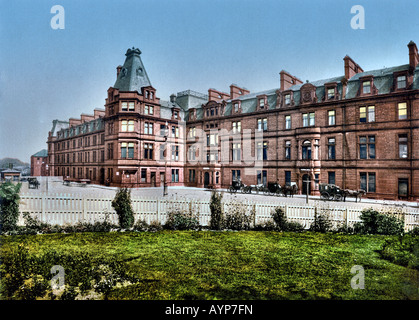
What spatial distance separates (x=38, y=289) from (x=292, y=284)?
4413 mm

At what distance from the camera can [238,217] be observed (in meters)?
9.19

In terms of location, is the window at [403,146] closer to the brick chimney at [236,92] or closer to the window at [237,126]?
the window at [237,126]

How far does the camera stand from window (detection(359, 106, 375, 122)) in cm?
1399

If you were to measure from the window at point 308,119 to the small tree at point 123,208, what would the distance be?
11.7 m

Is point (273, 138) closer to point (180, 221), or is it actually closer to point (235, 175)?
point (235, 175)

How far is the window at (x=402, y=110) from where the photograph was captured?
41.5ft

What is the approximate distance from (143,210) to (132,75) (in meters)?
6.80

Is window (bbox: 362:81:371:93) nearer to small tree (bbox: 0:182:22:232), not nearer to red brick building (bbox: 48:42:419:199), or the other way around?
red brick building (bbox: 48:42:419:199)

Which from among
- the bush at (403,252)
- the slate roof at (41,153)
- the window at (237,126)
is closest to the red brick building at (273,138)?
the slate roof at (41,153)

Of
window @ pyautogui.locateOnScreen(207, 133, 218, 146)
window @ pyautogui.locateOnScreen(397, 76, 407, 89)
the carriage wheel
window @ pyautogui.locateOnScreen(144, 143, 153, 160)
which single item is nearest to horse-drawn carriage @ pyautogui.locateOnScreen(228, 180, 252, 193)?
window @ pyautogui.locateOnScreen(207, 133, 218, 146)

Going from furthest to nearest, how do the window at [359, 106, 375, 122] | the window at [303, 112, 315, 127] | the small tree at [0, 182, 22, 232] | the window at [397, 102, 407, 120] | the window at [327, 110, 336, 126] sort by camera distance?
the window at [303, 112, 315, 127], the window at [327, 110, 336, 126], the window at [359, 106, 375, 122], the window at [397, 102, 407, 120], the small tree at [0, 182, 22, 232]

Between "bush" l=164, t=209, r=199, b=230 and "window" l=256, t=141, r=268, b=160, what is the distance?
7954mm
